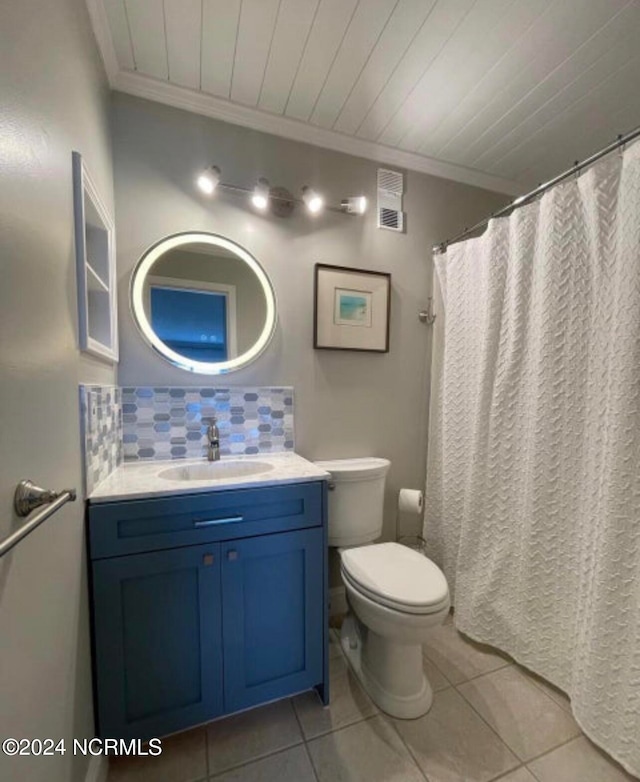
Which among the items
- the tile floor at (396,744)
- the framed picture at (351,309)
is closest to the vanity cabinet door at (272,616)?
the tile floor at (396,744)

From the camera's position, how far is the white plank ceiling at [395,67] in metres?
1.08

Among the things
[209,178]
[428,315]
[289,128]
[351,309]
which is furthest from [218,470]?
[289,128]

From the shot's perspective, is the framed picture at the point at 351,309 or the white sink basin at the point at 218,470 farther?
the framed picture at the point at 351,309

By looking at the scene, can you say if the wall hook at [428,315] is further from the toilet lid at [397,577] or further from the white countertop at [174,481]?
the toilet lid at [397,577]

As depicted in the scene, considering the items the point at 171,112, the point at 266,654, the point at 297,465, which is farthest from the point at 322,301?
the point at 266,654

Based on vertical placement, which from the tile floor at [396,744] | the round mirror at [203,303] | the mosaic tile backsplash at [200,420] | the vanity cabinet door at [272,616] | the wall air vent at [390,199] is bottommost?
the tile floor at [396,744]

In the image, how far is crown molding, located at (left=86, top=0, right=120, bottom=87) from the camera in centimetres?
104

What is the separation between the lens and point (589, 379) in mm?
1129

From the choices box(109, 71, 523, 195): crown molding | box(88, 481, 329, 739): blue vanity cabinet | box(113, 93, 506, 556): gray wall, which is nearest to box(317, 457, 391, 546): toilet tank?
box(113, 93, 506, 556): gray wall

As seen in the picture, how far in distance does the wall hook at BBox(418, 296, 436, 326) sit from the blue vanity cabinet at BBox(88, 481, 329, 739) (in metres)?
1.14

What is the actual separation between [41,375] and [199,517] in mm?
587

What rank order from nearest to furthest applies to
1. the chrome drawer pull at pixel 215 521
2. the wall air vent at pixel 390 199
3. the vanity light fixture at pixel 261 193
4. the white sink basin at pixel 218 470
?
the chrome drawer pull at pixel 215 521 → the white sink basin at pixel 218 470 → the vanity light fixture at pixel 261 193 → the wall air vent at pixel 390 199

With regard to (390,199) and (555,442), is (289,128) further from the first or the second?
(555,442)

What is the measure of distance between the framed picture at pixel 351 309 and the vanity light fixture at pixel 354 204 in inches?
10.4
